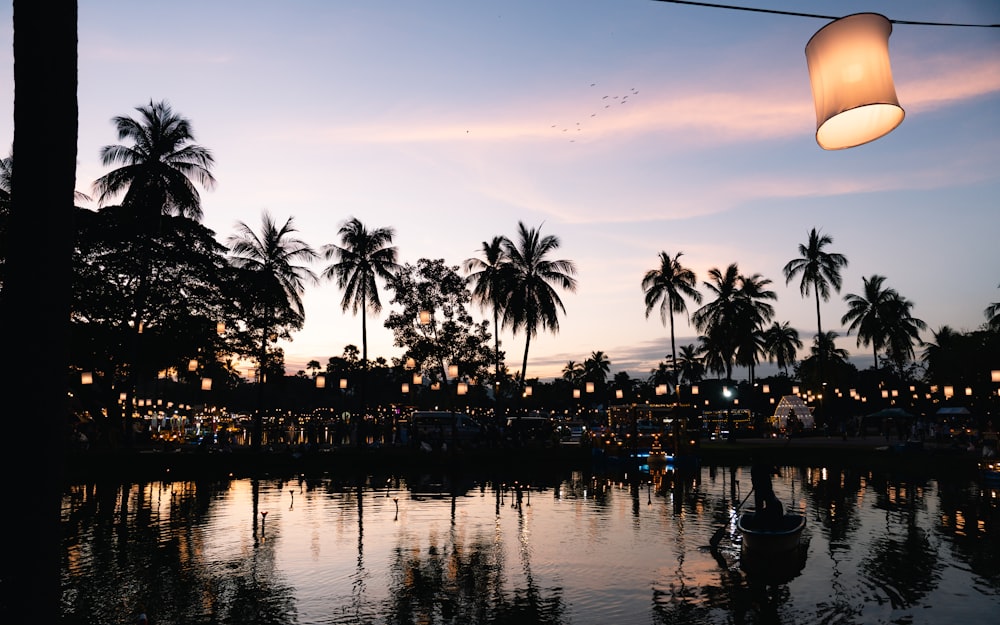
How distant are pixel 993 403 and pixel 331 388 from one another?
85.0m

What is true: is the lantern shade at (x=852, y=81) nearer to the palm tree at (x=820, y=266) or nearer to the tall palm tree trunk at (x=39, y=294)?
the tall palm tree trunk at (x=39, y=294)

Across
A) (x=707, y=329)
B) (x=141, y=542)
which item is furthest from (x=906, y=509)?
(x=707, y=329)

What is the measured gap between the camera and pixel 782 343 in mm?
75250

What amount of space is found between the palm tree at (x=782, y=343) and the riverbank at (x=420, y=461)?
3287 centimetres

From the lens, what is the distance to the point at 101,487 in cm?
3055

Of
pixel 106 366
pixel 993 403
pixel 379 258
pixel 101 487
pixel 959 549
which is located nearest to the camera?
pixel 959 549

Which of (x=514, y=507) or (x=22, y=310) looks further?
(x=514, y=507)

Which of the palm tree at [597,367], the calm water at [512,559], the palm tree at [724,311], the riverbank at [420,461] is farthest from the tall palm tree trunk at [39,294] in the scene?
the palm tree at [597,367]

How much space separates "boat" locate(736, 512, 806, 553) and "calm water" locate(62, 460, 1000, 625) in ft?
1.26

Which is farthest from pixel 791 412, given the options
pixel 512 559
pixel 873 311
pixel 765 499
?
pixel 512 559

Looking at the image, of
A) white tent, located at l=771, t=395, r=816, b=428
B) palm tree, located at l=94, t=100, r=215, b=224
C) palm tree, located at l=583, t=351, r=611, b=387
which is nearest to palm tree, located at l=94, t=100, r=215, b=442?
palm tree, located at l=94, t=100, r=215, b=224

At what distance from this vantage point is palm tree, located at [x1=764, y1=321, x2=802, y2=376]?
7419 cm

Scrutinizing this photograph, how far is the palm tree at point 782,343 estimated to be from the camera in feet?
243

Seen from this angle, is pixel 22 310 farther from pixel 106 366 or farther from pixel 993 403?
pixel 993 403
